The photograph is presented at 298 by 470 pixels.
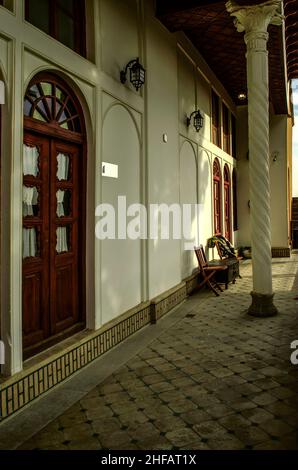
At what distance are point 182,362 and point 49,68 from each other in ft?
10.8

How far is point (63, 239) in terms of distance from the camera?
4406mm

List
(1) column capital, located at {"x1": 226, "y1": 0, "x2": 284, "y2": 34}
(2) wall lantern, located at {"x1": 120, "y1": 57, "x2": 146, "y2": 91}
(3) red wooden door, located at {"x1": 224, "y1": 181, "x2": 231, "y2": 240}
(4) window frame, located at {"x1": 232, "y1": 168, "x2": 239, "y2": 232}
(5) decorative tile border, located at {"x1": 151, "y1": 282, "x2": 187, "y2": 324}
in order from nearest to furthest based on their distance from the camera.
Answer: (2) wall lantern, located at {"x1": 120, "y1": 57, "x2": 146, "y2": 91} < (1) column capital, located at {"x1": 226, "y1": 0, "x2": 284, "y2": 34} < (5) decorative tile border, located at {"x1": 151, "y1": 282, "x2": 187, "y2": 324} < (3) red wooden door, located at {"x1": 224, "y1": 181, "x2": 231, "y2": 240} < (4) window frame, located at {"x1": 232, "y1": 168, "x2": 239, "y2": 232}

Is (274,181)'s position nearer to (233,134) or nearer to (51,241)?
(233,134)

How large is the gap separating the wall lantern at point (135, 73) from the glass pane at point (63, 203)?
185 cm

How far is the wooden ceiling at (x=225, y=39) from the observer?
6.22 m

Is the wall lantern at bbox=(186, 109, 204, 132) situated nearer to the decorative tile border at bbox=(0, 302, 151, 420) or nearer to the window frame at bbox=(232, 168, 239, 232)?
the decorative tile border at bbox=(0, 302, 151, 420)

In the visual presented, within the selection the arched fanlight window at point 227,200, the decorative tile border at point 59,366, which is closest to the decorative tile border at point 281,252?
the arched fanlight window at point 227,200

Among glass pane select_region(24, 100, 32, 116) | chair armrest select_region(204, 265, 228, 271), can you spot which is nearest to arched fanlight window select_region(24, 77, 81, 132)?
glass pane select_region(24, 100, 32, 116)

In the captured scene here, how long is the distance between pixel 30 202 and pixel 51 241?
471 millimetres

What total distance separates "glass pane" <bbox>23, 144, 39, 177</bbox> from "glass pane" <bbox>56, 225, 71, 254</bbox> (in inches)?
27.3

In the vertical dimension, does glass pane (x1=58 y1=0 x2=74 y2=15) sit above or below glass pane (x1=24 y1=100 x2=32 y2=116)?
above

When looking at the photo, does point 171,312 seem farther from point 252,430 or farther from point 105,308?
point 252,430

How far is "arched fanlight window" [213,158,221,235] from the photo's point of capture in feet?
→ 34.7

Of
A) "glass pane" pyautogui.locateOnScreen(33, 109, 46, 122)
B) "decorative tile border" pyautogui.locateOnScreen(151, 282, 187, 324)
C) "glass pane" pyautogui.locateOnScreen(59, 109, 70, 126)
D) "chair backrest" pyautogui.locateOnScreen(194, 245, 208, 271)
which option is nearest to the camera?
"glass pane" pyautogui.locateOnScreen(33, 109, 46, 122)
